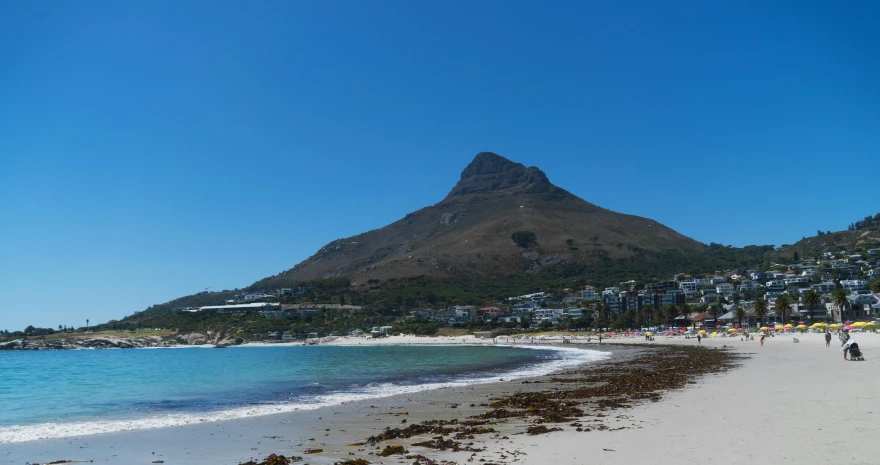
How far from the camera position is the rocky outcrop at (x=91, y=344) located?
Result: 452 ft

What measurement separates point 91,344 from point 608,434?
161m

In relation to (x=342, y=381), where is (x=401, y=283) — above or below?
above

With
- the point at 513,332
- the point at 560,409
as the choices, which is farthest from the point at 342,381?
the point at 513,332

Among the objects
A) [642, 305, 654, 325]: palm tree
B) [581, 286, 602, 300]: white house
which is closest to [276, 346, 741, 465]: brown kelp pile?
[642, 305, 654, 325]: palm tree

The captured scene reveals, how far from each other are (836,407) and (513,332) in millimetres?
109813

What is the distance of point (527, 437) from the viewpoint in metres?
13.2

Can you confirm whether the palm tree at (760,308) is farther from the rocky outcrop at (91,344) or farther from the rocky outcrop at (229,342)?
the rocky outcrop at (91,344)

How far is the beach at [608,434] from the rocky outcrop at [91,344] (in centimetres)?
13579

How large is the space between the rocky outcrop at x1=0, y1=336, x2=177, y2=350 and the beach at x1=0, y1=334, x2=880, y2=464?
13579 cm

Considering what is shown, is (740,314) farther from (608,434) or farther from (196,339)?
(196,339)

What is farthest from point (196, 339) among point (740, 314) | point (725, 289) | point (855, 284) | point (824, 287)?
point (855, 284)

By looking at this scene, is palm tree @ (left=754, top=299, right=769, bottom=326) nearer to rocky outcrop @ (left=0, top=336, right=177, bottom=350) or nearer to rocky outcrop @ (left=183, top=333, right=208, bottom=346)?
rocky outcrop @ (left=183, top=333, right=208, bottom=346)

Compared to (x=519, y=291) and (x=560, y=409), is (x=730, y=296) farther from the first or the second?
(x=560, y=409)

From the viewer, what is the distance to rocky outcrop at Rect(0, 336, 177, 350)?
13775cm
